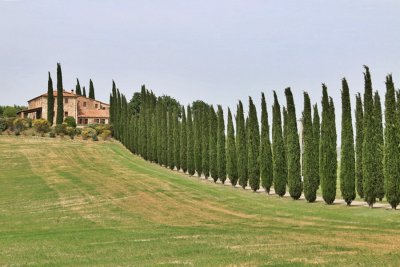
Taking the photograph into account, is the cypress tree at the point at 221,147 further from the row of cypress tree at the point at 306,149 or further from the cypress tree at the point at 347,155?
the cypress tree at the point at 347,155

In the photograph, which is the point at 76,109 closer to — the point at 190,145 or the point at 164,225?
the point at 190,145

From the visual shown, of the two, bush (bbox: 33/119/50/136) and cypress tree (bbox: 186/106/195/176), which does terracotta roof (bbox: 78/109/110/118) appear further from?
cypress tree (bbox: 186/106/195/176)

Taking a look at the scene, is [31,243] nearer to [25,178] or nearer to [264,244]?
[264,244]

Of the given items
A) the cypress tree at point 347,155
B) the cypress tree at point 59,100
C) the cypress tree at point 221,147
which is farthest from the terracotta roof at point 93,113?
the cypress tree at point 347,155

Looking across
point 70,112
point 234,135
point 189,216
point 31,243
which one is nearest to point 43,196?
point 189,216

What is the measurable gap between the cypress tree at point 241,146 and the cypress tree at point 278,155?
21.4 ft

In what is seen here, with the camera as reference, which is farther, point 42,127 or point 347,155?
point 42,127

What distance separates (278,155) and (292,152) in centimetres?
189

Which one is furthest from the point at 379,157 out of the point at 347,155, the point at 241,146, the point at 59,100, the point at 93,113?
the point at 93,113

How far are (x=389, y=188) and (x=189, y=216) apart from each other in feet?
34.4

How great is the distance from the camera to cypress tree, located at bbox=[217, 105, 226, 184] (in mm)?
48312

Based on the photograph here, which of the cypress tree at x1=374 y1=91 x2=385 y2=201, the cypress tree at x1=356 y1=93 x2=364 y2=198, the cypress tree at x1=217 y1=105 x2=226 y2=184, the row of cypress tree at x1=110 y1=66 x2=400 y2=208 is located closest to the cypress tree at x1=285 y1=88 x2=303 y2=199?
the row of cypress tree at x1=110 y1=66 x2=400 y2=208

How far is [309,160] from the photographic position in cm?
3272

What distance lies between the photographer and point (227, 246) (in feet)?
53.8
